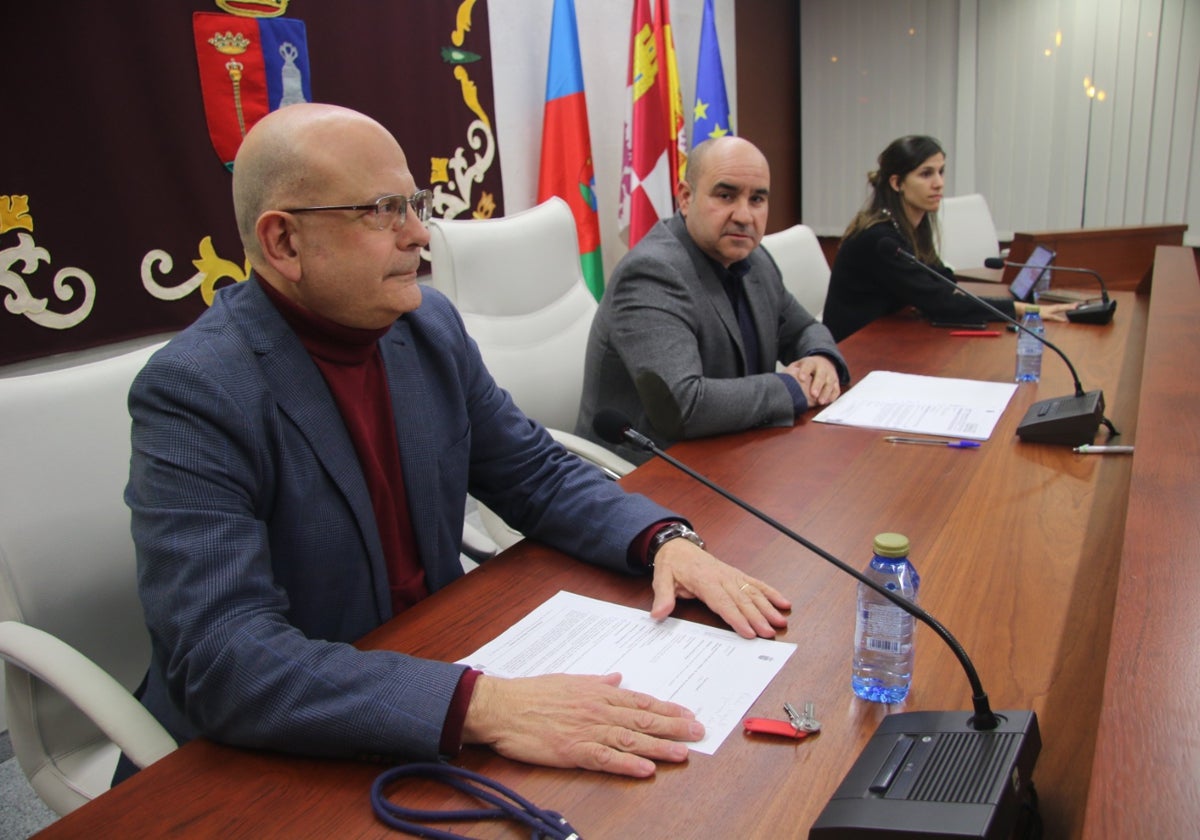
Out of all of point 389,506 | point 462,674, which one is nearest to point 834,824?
point 462,674

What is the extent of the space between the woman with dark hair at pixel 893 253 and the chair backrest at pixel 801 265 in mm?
245

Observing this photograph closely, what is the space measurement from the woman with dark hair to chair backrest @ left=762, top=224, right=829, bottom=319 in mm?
245

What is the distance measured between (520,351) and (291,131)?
137cm

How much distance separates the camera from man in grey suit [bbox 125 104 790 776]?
898mm

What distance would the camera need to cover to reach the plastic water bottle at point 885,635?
3.11ft

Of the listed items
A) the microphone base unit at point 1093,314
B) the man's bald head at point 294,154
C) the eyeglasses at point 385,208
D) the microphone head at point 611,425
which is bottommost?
the microphone base unit at point 1093,314

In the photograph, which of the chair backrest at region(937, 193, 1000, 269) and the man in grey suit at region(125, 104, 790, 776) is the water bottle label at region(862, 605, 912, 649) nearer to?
the man in grey suit at region(125, 104, 790, 776)

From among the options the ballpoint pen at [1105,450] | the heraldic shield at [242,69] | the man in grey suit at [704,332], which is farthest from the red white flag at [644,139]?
the ballpoint pen at [1105,450]

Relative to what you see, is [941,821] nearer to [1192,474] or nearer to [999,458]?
[1192,474]

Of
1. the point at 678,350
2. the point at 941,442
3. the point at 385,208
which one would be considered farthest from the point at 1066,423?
the point at 385,208

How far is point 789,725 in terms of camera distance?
0.90m

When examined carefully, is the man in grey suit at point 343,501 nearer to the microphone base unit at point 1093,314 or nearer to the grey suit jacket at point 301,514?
the grey suit jacket at point 301,514

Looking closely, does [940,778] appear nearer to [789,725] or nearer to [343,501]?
[789,725]

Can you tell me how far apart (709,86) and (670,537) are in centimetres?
378
